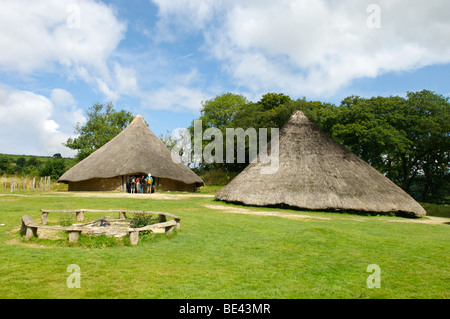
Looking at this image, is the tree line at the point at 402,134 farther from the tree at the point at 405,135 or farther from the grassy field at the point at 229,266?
the grassy field at the point at 229,266

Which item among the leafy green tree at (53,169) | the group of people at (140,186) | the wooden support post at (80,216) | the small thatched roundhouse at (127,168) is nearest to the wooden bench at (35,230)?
the wooden support post at (80,216)

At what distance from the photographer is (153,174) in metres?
26.0

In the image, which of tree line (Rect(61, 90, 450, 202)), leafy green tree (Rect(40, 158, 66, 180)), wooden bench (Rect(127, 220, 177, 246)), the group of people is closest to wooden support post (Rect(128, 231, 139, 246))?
wooden bench (Rect(127, 220, 177, 246))

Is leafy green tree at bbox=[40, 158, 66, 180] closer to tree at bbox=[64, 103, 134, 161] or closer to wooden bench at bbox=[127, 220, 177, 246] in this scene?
tree at bbox=[64, 103, 134, 161]

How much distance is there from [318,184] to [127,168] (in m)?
15.5

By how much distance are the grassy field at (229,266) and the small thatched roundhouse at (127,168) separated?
17.8 metres

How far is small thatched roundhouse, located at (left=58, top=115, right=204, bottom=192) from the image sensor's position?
26.2m

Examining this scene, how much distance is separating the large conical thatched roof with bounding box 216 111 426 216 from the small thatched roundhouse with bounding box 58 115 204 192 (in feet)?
32.2

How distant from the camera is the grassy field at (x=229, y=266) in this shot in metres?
4.49

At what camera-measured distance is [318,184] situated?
16656 mm

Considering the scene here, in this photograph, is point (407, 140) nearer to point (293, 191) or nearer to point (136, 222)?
point (293, 191)

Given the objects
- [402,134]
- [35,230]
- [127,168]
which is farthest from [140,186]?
[402,134]

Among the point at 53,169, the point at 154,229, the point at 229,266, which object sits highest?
the point at 53,169

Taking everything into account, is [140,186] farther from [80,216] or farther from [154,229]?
[154,229]
